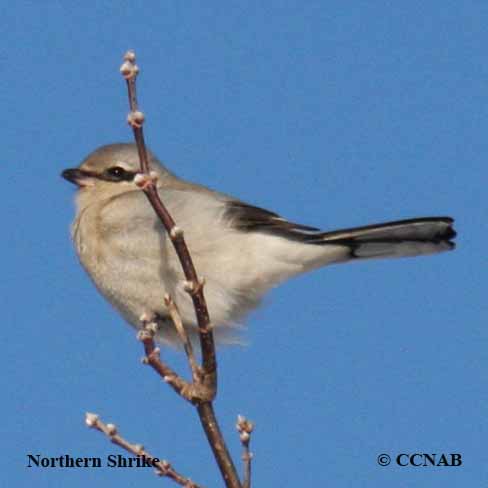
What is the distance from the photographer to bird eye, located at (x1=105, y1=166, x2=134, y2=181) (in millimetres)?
5395

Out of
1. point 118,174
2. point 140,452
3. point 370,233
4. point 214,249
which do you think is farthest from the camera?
point 118,174

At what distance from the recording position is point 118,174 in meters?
5.43

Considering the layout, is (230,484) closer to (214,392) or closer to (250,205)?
(214,392)

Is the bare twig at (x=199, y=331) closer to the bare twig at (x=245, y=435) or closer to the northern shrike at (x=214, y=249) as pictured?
the bare twig at (x=245, y=435)

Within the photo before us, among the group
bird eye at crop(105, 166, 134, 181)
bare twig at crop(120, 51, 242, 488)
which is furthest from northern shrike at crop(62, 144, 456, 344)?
bare twig at crop(120, 51, 242, 488)

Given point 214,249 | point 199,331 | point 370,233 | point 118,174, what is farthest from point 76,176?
point 199,331

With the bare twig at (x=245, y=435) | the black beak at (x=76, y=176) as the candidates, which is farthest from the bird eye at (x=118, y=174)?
the bare twig at (x=245, y=435)

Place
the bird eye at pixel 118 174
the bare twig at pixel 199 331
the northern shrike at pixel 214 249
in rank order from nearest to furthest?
the bare twig at pixel 199 331
the northern shrike at pixel 214 249
the bird eye at pixel 118 174

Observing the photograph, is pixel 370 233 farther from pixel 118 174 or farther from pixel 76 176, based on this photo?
pixel 76 176

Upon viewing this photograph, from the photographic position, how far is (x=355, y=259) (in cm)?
487

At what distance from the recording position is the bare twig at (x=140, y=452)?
3.24 metres

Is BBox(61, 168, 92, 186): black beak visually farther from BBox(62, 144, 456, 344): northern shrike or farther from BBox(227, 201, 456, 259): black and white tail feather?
BBox(227, 201, 456, 259): black and white tail feather

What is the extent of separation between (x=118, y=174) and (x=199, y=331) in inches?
83.3

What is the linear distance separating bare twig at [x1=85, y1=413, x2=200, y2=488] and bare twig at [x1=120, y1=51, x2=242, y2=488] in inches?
5.8
